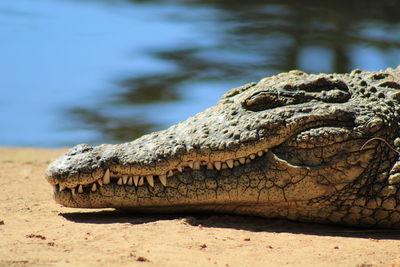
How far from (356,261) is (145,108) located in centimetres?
714

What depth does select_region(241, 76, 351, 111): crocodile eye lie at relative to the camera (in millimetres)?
4715

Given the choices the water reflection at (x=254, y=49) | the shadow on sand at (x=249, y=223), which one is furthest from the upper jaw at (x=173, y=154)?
the water reflection at (x=254, y=49)

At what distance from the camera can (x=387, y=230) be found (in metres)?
4.63

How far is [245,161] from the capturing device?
178 inches

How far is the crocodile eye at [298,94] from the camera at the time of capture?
4.71 metres

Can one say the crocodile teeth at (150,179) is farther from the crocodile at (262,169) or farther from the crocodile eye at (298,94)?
the crocodile eye at (298,94)

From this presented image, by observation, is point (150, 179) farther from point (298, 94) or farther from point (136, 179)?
point (298, 94)

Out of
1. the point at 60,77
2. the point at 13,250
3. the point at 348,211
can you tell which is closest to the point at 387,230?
the point at 348,211

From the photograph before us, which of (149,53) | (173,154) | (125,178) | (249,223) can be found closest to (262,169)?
(249,223)

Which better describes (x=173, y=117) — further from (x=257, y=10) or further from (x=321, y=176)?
(x=257, y=10)

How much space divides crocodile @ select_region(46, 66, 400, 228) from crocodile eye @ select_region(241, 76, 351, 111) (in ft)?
0.18

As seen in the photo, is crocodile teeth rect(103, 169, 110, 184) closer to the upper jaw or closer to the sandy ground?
the upper jaw

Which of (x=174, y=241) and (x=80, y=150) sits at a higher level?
(x=80, y=150)

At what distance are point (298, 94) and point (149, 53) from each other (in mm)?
10286
